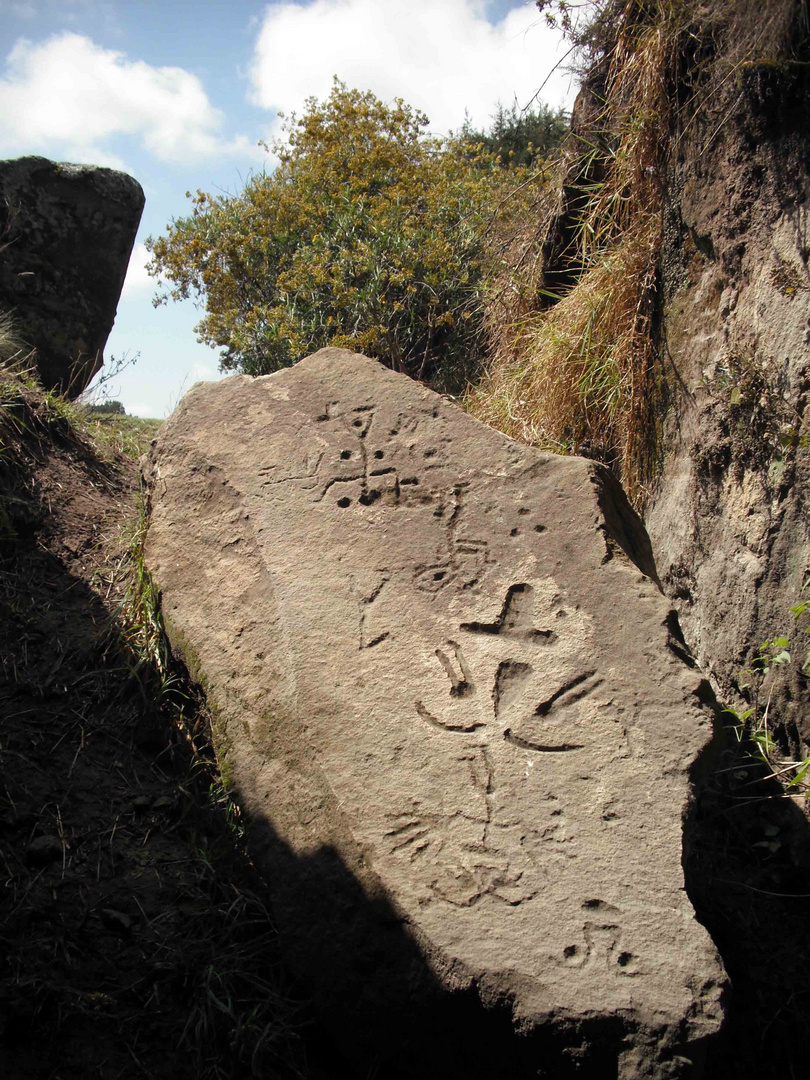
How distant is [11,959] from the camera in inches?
84.6

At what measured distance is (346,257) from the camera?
5738mm

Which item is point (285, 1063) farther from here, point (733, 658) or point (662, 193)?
point (662, 193)

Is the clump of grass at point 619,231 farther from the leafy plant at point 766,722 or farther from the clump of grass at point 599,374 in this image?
the leafy plant at point 766,722

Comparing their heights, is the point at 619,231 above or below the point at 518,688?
above

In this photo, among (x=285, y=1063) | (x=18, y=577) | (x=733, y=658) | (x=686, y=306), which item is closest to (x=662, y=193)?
(x=686, y=306)

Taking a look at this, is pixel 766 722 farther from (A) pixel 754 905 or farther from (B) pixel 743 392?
(B) pixel 743 392

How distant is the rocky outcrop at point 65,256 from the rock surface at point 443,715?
2.77m

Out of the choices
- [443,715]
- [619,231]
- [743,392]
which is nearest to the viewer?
[443,715]

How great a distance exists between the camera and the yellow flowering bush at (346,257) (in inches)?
226

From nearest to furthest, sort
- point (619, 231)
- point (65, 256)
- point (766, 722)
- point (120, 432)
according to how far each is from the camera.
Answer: point (766, 722) → point (619, 231) → point (120, 432) → point (65, 256)

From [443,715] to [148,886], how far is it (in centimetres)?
96

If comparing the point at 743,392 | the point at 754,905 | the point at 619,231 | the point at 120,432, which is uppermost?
the point at 619,231

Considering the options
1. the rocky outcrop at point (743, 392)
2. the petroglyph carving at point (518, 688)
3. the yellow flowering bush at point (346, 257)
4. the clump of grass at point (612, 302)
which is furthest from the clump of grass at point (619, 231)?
the petroglyph carving at point (518, 688)

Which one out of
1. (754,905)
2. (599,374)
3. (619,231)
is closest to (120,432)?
(599,374)
